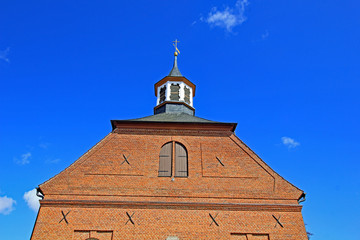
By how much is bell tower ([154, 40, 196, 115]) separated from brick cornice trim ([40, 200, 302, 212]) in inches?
310

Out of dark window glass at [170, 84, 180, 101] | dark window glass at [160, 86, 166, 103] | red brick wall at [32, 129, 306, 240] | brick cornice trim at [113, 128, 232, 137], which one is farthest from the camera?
dark window glass at [160, 86, 166, 103]

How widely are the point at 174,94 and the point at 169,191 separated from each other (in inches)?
346

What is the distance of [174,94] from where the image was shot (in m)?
21.1

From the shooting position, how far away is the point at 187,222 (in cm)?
1312

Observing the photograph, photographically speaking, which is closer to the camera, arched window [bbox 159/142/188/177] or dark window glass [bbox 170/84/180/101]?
arched window [bbox 159/142/188/177]

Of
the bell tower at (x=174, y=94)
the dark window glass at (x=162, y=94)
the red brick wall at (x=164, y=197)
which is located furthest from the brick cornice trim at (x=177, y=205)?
the dark window glass at (x=162, y=94)

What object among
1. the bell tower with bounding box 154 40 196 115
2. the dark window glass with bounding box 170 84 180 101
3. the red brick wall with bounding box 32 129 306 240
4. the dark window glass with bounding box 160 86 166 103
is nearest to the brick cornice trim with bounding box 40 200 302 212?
the red brick wall with bounding box 32 129 306 240

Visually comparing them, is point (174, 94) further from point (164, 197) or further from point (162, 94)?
point (164, 197)

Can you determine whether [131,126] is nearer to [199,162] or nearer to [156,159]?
[156,159]

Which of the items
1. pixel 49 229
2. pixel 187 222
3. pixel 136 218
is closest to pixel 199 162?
pixel 187 222

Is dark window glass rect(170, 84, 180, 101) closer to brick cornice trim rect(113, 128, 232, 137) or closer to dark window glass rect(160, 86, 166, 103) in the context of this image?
dark window glass rect(160, 86, 166, 103)

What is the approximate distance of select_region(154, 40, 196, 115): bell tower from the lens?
2034cm

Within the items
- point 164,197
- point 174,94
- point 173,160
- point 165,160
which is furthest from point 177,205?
A: point 174,94

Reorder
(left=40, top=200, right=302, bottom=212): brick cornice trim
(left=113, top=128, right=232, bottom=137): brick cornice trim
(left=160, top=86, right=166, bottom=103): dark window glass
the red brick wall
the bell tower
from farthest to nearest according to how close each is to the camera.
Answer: (left=160, top=86, right=166, bottom=103): dark window glass
the bell tower
(left=113, top=128, right=232, bottom=137): brick cornice trim
(left=40, top=200, right=302, bottom=212): brick cornice trim
the red brick wall
